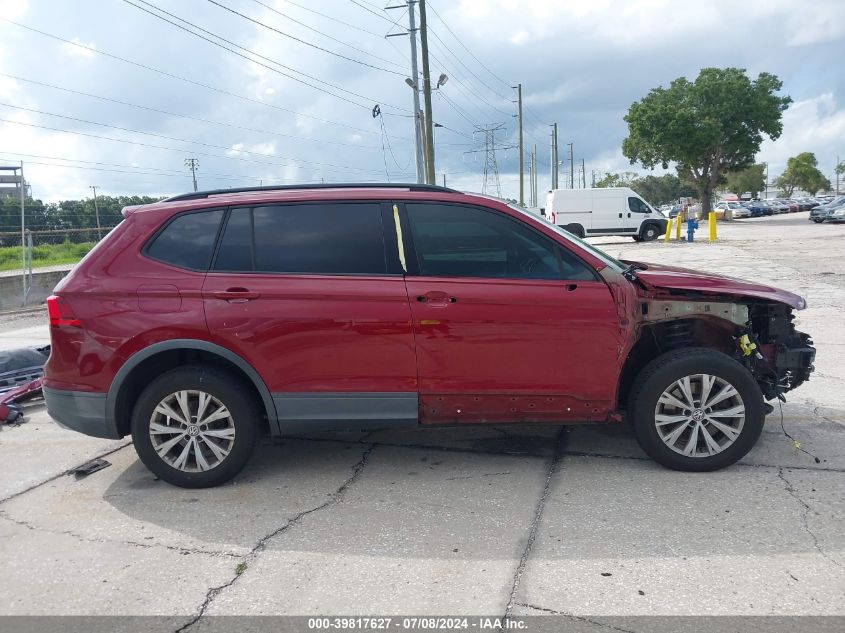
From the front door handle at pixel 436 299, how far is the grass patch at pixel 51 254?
23.8 m

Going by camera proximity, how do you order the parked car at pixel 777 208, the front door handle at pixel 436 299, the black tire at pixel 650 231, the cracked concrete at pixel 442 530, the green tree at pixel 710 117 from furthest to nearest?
the parked car at pixel 777 208 → the green tree at pixel 710 117 → the black tire at pixel 650 231 → the front door handle at pixel 436 299 → the cracked concrete at pixel 442 530

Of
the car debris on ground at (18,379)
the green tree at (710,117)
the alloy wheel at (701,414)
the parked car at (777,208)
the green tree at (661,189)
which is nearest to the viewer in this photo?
the alloy wheel at (701,414)

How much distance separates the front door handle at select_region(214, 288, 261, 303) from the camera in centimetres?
411

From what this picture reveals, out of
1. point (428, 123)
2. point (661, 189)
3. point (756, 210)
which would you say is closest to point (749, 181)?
point (661, 189)

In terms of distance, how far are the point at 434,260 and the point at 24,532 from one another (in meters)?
2.79

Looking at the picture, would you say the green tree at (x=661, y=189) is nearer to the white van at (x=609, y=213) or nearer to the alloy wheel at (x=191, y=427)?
the white van at (x=609, y=213)

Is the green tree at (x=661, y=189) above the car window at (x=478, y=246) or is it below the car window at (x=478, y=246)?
above

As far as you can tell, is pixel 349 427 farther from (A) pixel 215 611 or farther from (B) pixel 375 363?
(A) pixel 215 611

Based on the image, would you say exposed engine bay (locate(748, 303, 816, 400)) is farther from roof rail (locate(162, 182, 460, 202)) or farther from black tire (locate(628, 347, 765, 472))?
roof rail (locate(162, 182, 460, 202))

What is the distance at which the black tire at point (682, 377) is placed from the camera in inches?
163

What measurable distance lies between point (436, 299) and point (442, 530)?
4.28ft

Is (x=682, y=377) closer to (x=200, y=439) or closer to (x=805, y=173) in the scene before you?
(x=200, y=439)

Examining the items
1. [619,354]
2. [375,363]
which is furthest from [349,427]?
[619,354]

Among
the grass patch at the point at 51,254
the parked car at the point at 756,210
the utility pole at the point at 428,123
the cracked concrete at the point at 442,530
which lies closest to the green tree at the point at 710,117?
the parked car at the point at 756,210
